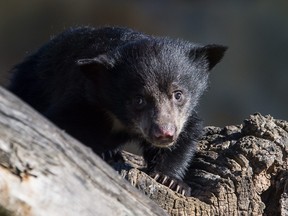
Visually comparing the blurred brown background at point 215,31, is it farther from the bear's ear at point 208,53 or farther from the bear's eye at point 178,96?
the bear's eye at point 178,96

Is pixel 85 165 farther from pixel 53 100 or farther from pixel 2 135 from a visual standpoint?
pixel 53 100

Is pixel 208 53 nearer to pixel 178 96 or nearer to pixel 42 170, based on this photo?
pixel 178 96

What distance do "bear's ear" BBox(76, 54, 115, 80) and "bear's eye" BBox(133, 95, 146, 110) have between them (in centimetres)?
28

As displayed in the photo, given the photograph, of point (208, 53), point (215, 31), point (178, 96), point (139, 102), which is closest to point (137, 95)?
point (139, 102)

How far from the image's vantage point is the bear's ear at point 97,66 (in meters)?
6.02

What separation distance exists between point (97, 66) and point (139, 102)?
1.16 feet

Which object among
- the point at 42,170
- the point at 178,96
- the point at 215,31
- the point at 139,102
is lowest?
the point at 42,170

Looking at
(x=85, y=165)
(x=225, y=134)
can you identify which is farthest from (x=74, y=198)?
(x=225, y=134)

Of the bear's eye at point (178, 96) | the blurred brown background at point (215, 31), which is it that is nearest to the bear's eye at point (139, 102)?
the bear's eye at point (178, 96)

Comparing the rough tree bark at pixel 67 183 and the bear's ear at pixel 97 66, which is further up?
the bear's ear at pixel 97 66

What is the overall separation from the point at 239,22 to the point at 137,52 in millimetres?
6849

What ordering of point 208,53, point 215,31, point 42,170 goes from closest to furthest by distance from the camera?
point 42,170 → point 208,53 → point 215,31

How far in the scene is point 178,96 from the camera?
6125 mm

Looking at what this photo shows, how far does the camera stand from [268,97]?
12539 mm
